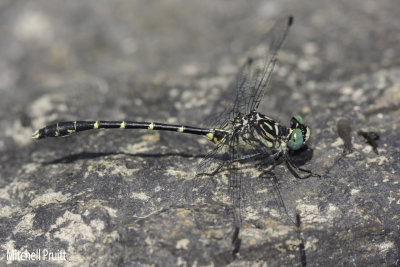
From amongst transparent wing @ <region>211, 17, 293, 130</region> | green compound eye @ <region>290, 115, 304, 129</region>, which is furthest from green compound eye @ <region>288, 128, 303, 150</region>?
transparent wing @ <region>211, 17, 293, 130</region>

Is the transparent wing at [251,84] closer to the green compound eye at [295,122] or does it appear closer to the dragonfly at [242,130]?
the dragonfly at [242,130]

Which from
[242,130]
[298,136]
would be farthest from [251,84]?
[298,136]

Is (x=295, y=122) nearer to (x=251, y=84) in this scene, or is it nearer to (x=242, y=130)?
(x=242, y=130)

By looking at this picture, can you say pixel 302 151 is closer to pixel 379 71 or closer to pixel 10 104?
pixel 379 71

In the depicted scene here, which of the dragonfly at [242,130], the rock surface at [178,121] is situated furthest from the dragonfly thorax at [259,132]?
the rock surface at [178,121]

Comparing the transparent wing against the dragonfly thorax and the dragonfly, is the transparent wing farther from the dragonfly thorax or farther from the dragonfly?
the dragonfly thorax

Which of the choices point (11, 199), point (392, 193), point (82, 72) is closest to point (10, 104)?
point (82, 72)
